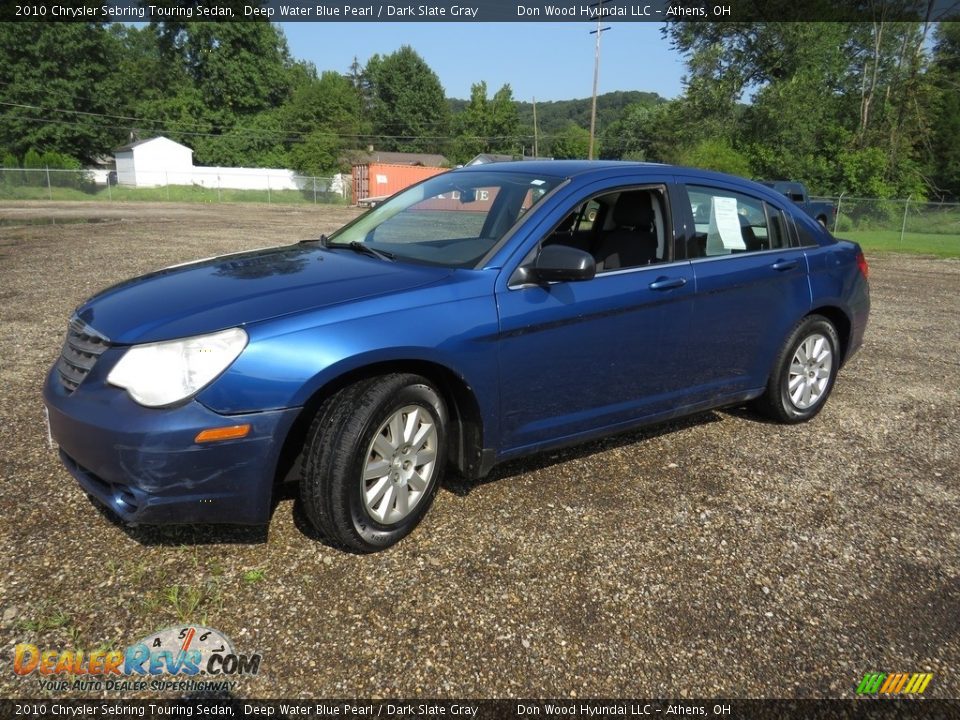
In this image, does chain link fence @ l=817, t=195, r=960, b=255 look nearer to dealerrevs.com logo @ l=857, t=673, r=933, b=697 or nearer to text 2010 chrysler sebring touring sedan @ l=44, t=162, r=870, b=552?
text 2010 chrysler sebring touring sedan @ l=44, t=162, r=870, b=552

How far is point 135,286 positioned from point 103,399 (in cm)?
84

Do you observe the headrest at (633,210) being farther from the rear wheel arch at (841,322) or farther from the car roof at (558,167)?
the rear wheel arch at (841,322)

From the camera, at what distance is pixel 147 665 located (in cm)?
238

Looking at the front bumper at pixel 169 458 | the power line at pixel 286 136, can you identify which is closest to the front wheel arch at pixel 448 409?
the front bumper at pixel 169 458

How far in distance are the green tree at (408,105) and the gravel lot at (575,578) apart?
315 ft

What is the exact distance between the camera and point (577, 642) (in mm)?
2588

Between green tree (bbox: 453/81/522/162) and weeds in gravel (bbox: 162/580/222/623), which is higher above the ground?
green tree (bbox: 453/81/522/162)

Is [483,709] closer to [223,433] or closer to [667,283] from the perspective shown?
[223,433]

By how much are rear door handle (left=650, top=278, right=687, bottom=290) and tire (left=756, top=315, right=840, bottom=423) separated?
1.15m

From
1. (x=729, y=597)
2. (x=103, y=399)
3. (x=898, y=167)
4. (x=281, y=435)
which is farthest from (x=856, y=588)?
(x=898, y=167)

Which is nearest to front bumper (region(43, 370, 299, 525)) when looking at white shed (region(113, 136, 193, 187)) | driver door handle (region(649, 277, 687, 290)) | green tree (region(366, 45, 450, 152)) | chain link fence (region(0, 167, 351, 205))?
driver door handle (region(649, 277, 687, 290))

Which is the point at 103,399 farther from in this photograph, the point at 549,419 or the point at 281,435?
the point at 549,419

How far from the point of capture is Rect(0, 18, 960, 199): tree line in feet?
120

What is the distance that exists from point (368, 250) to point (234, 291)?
2.92 feet
